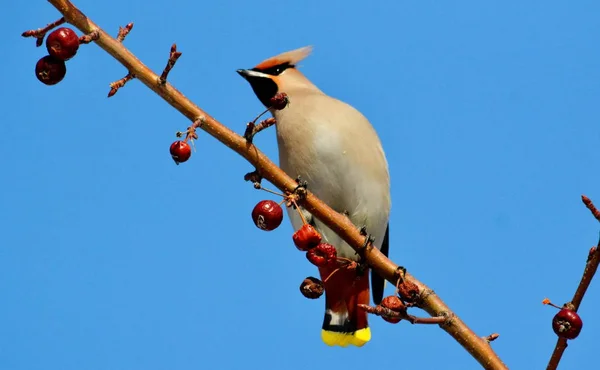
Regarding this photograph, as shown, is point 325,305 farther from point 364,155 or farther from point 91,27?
point 91,27

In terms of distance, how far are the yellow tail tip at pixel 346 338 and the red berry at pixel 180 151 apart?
2116mm

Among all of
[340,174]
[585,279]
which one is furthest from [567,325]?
[340,174]

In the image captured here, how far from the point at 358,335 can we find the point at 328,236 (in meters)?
0.52

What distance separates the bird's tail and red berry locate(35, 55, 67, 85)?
2.13 metres

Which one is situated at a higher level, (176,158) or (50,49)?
(50,49)

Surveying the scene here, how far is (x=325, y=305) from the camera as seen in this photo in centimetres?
436

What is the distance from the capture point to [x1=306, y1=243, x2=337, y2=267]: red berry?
3.02 meters

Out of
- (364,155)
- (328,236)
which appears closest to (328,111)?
(364,155)

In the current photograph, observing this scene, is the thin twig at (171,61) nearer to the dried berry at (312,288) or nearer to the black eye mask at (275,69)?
the dried berry at (312,288)

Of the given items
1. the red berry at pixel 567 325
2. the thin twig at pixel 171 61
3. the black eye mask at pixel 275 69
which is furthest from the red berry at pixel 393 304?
the black eye mask at pixel 275 69

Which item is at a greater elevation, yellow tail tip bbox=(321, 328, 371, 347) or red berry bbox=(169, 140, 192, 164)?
yellow tail tip bbox=(321, 328, 371, 347)

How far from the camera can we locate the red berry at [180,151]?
2419 mm

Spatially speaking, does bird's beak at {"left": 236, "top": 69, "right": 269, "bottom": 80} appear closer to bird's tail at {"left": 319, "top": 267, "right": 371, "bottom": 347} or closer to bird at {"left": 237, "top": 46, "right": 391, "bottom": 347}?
bird at {"left": 237, "top": 46, "right": 391, "bottom": 347}

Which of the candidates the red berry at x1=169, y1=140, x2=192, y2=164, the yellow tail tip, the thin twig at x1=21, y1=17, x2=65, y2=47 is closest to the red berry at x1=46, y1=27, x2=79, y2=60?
the thin twig at x1=21, y1=17, x2=65, y2=47
